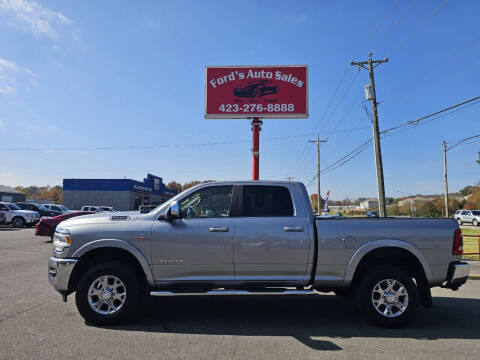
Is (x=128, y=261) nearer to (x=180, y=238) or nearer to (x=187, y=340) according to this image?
(x=180, y=238)

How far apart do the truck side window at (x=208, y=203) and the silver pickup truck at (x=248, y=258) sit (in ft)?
0.41

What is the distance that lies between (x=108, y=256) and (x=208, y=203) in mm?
1638

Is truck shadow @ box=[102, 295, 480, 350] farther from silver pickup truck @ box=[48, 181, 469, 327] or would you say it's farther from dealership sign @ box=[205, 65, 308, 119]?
dealership sign @ box=[205, 65, 308, 119]

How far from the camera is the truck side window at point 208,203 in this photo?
4977 mm

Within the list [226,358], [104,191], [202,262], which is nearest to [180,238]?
[202,262]

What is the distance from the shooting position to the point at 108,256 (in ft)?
16.3

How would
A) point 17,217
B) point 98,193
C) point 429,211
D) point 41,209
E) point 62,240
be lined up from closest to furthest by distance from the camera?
point 62,240
point 17,217
point 41,209
point 98,193
point 429,211

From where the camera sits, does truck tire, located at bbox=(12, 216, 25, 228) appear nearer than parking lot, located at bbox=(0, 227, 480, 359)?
No

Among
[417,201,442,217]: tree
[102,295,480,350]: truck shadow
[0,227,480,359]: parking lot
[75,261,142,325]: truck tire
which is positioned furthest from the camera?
[417,201,442,217]: tree

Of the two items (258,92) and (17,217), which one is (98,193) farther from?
(258,92)

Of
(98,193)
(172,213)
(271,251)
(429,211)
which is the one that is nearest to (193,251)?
(172,213)

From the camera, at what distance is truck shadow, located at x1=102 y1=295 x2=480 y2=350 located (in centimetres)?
447

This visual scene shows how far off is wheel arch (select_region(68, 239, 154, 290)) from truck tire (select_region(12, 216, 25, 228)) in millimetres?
23372

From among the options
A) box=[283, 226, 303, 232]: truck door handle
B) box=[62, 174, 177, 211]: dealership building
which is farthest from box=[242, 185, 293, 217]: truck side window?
box=[62, 174, 177, 211]: dealership building
